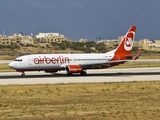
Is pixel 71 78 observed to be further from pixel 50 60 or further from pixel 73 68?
pixel 50 60

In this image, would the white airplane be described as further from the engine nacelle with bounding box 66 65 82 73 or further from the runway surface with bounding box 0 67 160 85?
the runway surface with bounding box 0 67 160 85

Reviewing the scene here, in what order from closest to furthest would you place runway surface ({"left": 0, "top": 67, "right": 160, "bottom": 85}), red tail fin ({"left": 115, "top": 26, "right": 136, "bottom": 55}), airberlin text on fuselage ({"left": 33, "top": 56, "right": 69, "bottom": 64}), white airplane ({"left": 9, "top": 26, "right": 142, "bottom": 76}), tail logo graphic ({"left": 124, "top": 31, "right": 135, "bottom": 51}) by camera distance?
1. runway surface ({"left": 0, "top": 67, "right": 160, "bottom": 85})
2. white airplane ({"left": 9, "top": 26, "right": 142, "bottom": 76})
3. airberlin text on fuselage ({"left": 33, "top": 56, "right": 69, "bottom": 64})
4. red tail fin ({"left": 115, "top": 26, "right": 136, "bottom": 55})
5. tail logo graphic ({"left": 124, "top": 31, "right": 135, "bottom": 51})

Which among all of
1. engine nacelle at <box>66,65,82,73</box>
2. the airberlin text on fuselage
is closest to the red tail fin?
Result: engine nacelle at <box>66,65,82,73</box>

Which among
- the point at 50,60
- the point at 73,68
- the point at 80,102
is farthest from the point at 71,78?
the point at 80,102

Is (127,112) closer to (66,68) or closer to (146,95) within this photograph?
(146,95)

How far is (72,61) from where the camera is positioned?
155 feet

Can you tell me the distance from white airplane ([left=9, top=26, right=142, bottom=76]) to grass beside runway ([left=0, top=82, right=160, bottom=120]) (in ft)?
45.1

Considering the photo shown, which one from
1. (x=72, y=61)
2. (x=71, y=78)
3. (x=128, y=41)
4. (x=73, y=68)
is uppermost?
(x=128, y=41)

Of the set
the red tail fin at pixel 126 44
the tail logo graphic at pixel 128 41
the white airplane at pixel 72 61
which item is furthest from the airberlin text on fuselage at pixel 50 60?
the tail logo graphic at pixel 128 41

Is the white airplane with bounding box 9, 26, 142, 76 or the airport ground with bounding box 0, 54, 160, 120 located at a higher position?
the white airplane with bounding box 9, 26, 142, 76

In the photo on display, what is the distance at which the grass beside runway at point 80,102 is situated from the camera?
58.3 ft

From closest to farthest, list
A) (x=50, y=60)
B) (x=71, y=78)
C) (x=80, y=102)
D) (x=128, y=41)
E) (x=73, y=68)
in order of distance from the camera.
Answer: (x=80, y=102), (x=71, y=78), (x=73, y=68), (x=50, y=60), (x=128, y=41)

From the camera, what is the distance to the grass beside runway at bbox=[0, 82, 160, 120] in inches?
699

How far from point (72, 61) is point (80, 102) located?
83.1ft
